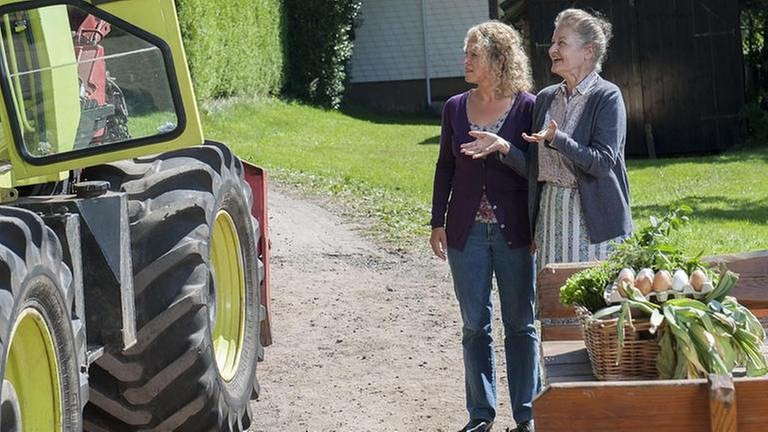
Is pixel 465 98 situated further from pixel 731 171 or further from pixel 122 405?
pixel 731 171

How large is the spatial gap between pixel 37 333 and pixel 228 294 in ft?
7.52

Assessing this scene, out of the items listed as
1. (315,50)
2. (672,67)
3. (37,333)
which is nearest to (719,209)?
(672,67)

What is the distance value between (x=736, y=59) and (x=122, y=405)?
1625cm

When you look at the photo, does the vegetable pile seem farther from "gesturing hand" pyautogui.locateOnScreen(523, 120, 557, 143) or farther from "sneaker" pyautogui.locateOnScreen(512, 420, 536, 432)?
"sneaker" pyautogui.locateOnScreen(512, 420, 536, 432)

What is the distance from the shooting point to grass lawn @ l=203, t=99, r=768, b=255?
12.3 metres

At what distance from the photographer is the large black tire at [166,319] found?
515 centimetres

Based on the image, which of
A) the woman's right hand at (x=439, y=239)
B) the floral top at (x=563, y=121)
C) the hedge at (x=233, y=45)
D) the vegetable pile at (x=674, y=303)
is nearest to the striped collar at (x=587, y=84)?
the floral top at (x=563, y=121)

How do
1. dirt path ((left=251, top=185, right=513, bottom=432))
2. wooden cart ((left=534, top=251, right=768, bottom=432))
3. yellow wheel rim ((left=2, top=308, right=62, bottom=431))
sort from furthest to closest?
dirt path ((left=251, top=185, right=513, bottom=432)), yellow wheel rim ((left=2, top=308, right=62, bottom=431)), wooden cart ((left=534, top=251, right=768, bottom=432))

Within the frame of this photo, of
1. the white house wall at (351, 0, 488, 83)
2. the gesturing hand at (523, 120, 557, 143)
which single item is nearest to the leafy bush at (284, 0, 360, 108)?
the white house wall at (351, 0, 488, 83)

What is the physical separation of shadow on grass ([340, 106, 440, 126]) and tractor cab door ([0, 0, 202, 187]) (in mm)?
23908

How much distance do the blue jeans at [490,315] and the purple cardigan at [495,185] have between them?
0.18ft

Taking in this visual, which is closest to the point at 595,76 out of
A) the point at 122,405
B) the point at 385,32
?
the point at 122,405

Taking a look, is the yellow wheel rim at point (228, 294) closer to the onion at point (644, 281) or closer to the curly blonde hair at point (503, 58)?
the curly blonde hair at point (503, 58)

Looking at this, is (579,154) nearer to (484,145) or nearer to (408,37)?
(484,145)
